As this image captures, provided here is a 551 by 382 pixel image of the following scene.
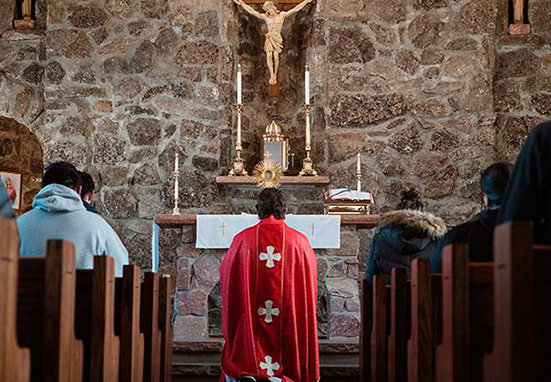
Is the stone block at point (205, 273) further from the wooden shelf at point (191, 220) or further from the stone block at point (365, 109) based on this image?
the stone block at point (365, 109)

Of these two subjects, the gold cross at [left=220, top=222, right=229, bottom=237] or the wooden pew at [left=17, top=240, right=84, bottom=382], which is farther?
the gold cross at [left=220, top=222, right=229, bottom=237]

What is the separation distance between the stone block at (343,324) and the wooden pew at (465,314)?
4.44m

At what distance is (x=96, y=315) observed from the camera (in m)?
2.91

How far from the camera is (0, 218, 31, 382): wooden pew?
196cm

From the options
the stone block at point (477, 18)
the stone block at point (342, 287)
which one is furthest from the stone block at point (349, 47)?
the stone block at point (342, 287)

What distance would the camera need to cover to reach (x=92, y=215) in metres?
4.17

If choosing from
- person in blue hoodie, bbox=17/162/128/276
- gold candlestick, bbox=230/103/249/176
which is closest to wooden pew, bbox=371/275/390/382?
person in blue hoodie, bbox=17/162/128/276

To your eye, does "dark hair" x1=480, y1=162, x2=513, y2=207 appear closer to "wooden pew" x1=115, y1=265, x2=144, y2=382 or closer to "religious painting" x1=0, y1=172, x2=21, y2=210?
"wooden pew" x1=115, y1=265, x2=144, y2=382

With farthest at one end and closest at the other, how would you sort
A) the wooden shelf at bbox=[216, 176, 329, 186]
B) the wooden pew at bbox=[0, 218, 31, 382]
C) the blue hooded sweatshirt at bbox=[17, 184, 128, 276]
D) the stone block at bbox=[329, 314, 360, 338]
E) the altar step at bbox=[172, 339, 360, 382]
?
1. the wooden shelf at bbox=[216, 176, 329, 186]
2. the stone block at bbox=[329, 314, 360, 338]
3. the altar step at bbox=[172, 339, 360, 382]
4. the blue hooded sweatshirt at bbox=[17, 184, 128, 276]
5. the wooden pew at bbox=[0, 218, 31, 382]

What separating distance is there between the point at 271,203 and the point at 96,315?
3121 millimetres

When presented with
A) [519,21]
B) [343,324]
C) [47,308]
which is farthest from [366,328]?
[519,21]

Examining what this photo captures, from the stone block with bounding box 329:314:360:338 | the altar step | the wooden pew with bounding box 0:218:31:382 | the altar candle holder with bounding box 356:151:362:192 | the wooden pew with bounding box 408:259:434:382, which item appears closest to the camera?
the wooden pew with bounding box 0:218:31:382

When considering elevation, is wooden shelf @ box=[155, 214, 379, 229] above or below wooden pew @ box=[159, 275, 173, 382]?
above

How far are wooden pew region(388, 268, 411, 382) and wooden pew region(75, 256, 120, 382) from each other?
1.29 meters
